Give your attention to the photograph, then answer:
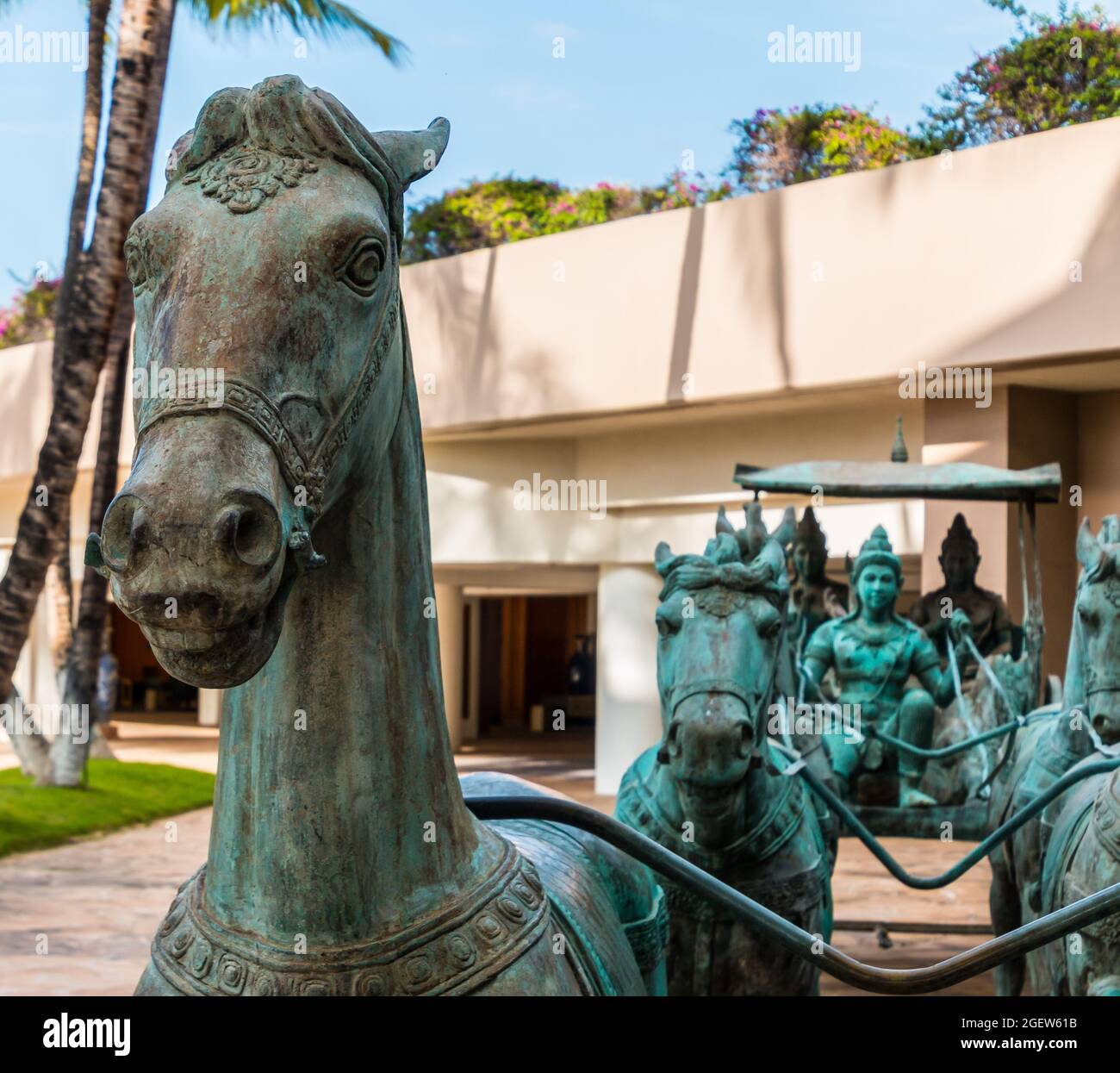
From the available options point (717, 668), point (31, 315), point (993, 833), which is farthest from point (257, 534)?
point (31, 315)

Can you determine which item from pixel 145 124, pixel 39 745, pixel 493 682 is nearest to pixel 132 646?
pixel 493 682

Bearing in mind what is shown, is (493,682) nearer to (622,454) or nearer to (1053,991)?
(622,454)

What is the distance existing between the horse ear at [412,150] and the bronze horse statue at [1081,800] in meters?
2.94

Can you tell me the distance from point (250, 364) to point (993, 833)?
11.8 ft

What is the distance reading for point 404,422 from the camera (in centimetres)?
221

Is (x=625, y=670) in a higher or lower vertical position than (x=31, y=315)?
lower

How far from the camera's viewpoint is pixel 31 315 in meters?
28.4

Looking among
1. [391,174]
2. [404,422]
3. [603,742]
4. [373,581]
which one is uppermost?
[391,174]

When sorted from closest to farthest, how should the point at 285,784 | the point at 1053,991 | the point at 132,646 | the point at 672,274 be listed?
1. the point at 285,784
2. the point at 1053,991
3. the point at 672,274
4. the point at 132,646

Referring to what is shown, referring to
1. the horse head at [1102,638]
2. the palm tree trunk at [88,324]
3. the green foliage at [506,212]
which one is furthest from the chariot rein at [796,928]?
the green foliage at [506,212]

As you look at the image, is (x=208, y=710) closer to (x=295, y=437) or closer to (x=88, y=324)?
(x=88, y=324)

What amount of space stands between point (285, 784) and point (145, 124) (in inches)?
381

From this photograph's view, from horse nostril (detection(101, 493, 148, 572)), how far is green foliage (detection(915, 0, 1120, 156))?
1618 centimetres

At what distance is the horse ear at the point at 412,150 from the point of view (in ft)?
7.00
